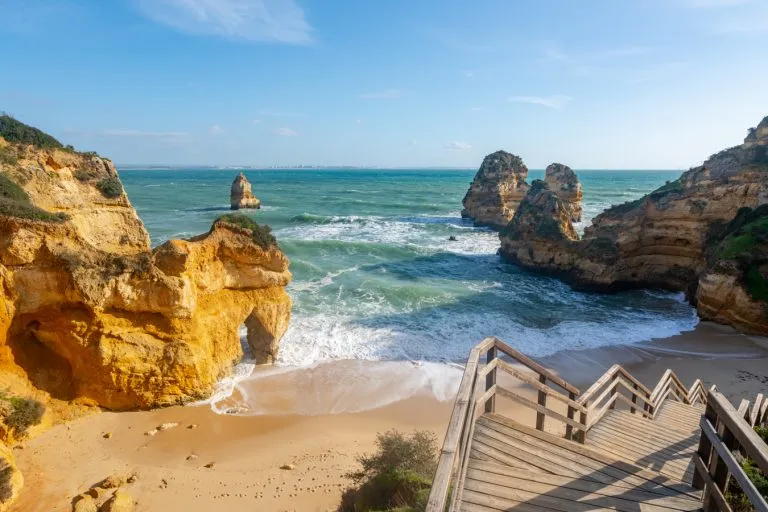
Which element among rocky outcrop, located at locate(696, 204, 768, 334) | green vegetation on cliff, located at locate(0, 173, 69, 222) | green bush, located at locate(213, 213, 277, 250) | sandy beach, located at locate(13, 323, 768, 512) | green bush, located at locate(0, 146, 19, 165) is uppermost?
green bush, located at locate(0, 146, 19, 165)

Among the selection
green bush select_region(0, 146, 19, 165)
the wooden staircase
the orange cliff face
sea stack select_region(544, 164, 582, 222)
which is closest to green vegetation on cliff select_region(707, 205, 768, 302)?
the wooden staircase

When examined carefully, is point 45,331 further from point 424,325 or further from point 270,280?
point 424,325

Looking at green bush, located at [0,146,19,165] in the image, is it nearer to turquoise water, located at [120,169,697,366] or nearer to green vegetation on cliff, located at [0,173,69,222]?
green vegetation on cliff, located at [0,173,69,222]

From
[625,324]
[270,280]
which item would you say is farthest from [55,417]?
[625,324]

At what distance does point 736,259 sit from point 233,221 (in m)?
21.3

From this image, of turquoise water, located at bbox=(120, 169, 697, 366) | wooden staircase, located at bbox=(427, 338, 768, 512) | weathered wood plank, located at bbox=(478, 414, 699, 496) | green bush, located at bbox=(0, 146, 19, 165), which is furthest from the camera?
turquoise water, located at bbox=(120, 169, 697, 366)

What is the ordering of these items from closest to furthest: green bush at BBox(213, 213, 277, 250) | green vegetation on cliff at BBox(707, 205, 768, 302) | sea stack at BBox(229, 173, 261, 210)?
1. green bush at BBox(213, 213, 277, 250)
2. green vegetation on cliff at BBox(707, 205, 768, 302)
3. sea stack at BBox(229, 173, 261, 210)

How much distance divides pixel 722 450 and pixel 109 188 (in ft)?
54.0

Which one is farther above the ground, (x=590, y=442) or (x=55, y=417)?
(x=590, y=442)

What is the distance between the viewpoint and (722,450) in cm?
371

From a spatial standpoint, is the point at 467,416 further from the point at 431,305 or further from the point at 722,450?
the point at 431,305

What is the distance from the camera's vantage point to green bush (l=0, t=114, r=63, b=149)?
1323 centimetres

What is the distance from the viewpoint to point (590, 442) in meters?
6.07

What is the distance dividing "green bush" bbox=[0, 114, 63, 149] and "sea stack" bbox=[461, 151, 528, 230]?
43.2 meters
